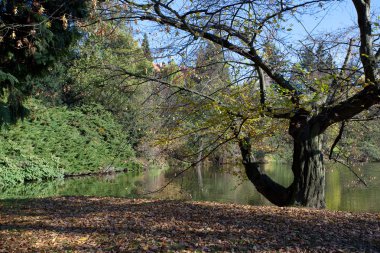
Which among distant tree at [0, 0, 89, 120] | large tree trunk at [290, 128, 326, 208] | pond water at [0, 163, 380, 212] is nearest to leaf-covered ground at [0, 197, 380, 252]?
large tree trunk at [290, 128, 326, 208]

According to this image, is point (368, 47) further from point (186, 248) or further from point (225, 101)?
point (186, 248)

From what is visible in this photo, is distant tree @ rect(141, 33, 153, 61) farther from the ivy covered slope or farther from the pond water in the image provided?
the ivy covered slope

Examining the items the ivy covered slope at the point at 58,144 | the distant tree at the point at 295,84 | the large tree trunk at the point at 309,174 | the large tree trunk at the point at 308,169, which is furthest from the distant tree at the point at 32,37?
the ivy covered slope at the point at 58,144

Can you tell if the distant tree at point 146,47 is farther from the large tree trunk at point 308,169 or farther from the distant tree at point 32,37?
the large tree trunk at point 308,169

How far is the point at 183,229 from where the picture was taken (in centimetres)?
511

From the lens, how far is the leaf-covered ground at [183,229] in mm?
4445

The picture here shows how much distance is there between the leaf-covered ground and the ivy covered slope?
966cm

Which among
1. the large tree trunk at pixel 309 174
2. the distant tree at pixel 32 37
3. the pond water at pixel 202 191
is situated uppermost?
the distant tree at pixel 32 37

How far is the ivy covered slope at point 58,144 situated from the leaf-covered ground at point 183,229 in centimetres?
966

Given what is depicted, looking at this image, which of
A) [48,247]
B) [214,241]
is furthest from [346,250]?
[48,247]

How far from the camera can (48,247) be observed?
176 inches

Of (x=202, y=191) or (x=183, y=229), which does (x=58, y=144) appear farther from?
(x=183, y=229)

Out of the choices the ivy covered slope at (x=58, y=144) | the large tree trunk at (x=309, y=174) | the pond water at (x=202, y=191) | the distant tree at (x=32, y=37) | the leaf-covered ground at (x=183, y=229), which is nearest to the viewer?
the leaf-covered ground at (x=183, y=229)

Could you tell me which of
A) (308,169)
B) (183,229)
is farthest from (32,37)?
(308,169)
